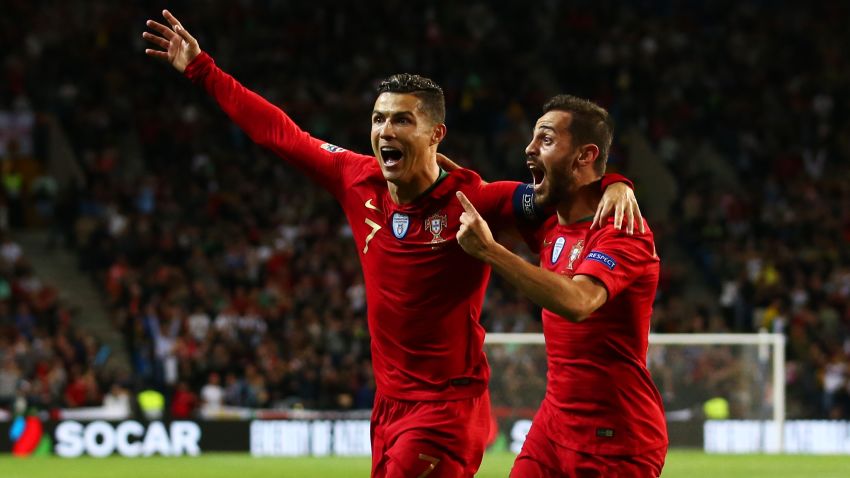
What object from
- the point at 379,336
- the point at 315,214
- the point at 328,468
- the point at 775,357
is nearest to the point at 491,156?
the point at 315,214

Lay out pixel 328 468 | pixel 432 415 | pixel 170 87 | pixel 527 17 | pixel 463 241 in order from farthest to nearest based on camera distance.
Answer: pixel 527 17 → pixel 170 87 → pixel 328 468 → pixel 432 415 → pixel 463 241

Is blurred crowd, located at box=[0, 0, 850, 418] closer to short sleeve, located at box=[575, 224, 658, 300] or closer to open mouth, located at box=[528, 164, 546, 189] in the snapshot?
open mouth, located at box=[528, 164, 546, 189]

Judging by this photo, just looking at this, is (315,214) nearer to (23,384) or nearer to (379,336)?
(23,384)

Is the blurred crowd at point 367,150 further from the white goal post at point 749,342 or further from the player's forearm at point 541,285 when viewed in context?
the player's forearm at point 541,285

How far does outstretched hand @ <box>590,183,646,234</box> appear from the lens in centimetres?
529

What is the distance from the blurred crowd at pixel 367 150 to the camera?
19.6 meters

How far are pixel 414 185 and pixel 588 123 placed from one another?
86cm

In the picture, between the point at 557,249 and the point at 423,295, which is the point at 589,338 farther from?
the point at 423,295

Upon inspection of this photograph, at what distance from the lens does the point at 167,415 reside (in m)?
16.7

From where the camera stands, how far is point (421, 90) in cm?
592

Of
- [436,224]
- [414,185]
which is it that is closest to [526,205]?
[436,224]

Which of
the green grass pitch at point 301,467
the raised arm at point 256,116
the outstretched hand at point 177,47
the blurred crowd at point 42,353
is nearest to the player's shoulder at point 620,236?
the raised arm at point 256,116

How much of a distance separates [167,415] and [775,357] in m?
7.56

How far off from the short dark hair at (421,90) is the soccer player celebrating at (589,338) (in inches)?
22.9
